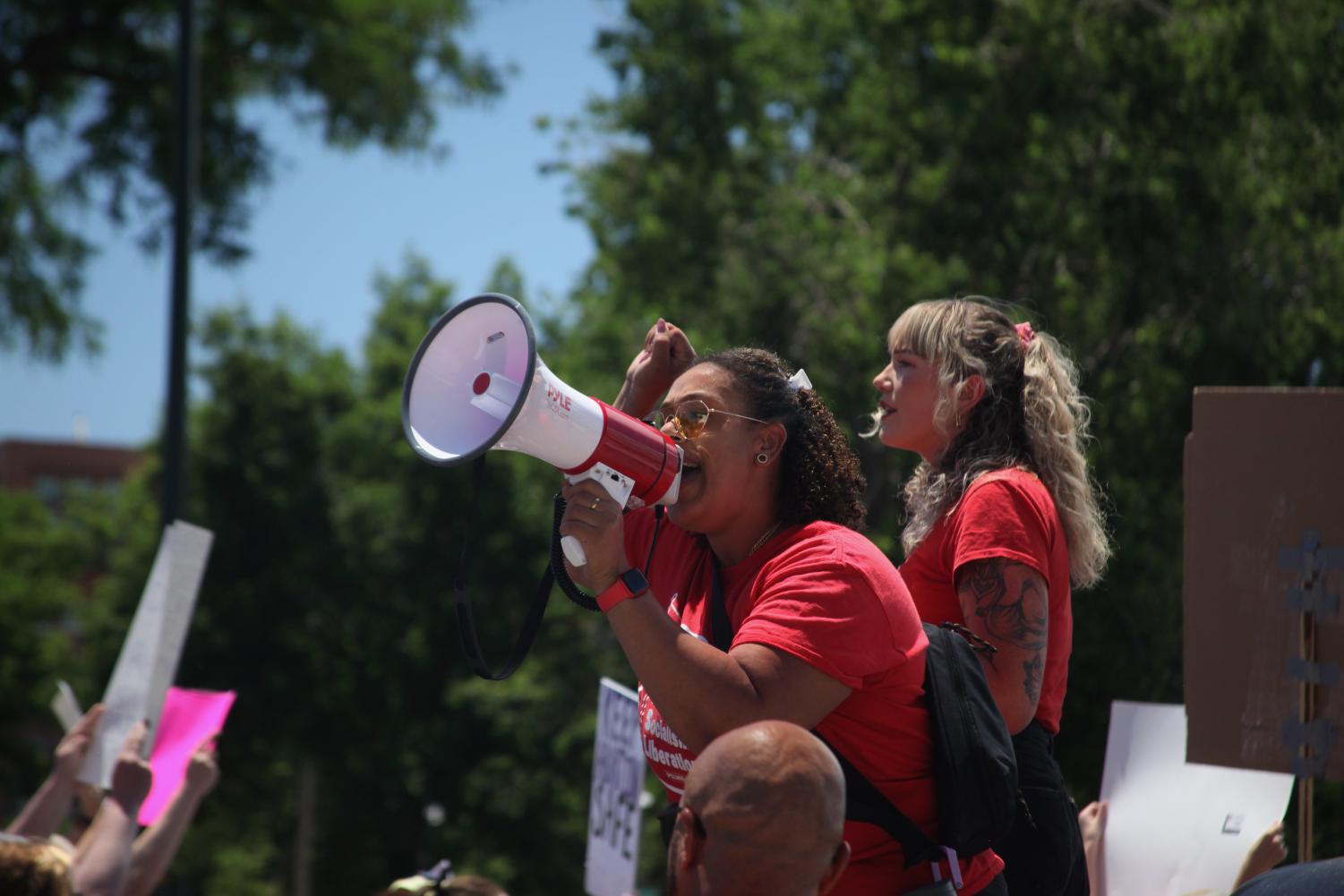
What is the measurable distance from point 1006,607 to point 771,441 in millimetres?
556

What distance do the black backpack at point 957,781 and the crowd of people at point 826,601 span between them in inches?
1.0

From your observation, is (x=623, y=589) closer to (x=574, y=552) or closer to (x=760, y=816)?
(x=574, y=552)

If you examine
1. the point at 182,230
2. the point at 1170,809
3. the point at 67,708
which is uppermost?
the point at 182,230

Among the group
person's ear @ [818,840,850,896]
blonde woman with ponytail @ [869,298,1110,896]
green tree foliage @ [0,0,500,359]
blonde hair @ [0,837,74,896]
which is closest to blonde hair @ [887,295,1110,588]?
blonde woman with ponytail @ [869,298,1110,896]

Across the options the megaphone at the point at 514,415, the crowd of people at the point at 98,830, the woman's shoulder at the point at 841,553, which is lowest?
the crowd of people at the point at 98,830

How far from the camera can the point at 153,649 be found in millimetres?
4121

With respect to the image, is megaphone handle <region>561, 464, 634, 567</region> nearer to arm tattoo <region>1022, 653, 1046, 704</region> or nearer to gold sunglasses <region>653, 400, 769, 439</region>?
gold sunglasses <region>653, 400, 769, 439</region>

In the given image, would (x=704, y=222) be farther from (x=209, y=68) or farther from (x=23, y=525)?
(x=23, y=525)

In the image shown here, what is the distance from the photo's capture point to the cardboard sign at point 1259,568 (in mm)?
3127

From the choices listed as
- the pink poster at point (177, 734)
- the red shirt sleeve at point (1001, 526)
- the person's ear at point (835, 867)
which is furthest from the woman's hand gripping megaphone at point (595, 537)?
the pink poster at point (177, 734)

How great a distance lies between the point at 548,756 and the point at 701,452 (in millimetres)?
18760

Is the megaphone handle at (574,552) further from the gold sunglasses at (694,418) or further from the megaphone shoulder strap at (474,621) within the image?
the gold sunglasses at (694,418)

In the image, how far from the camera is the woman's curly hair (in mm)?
2471

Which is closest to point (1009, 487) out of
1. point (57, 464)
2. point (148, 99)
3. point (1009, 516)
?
point (1009, 516)
